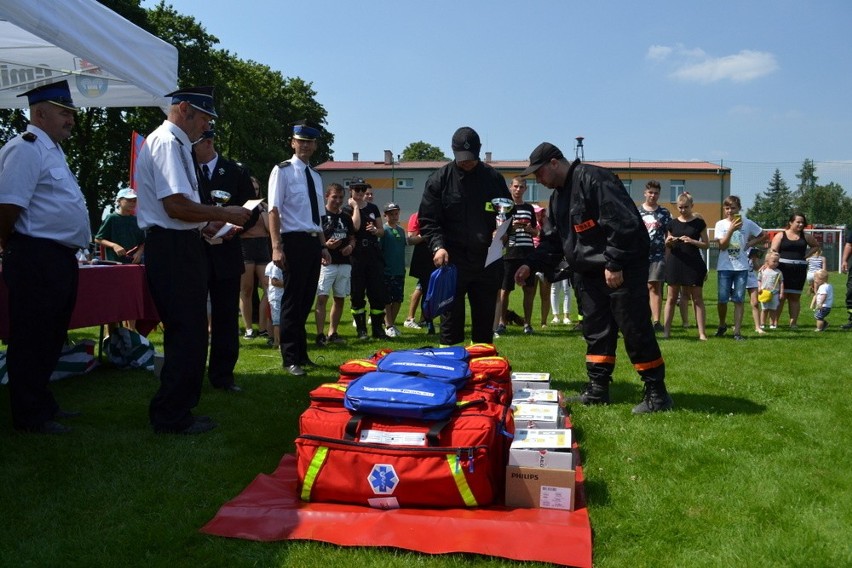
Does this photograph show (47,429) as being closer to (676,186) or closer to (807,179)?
(676,186)

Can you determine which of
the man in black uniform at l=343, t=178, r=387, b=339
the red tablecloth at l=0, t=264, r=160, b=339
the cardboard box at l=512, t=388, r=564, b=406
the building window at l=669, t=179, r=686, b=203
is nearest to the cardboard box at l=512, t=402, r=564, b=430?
the cardboard box at l=512, t=388, r=564, b=406

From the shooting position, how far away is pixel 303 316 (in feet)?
21.8

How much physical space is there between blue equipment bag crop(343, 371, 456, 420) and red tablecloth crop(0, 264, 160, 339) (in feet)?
9.54

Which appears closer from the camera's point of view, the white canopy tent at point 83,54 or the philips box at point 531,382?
the white canopy tent at point 83,54

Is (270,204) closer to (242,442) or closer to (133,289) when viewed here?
(133,289)

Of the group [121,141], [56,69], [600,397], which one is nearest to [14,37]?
[56,69]

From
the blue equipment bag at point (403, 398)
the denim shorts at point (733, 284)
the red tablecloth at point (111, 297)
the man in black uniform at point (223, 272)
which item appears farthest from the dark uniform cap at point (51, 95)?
the denim shorts at point (733, 284)

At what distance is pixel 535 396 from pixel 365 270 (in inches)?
217

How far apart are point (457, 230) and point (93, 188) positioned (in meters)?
32.8

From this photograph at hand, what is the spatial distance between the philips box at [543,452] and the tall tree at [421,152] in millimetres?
81337

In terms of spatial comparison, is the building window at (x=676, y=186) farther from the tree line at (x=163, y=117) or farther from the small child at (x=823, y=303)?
the small child at (x=823, y=303)

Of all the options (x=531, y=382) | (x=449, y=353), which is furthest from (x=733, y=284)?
(x=449, y=353)

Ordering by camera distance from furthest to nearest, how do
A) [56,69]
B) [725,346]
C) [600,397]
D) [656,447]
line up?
[725,346], [56,69], [600,397], [656,447]

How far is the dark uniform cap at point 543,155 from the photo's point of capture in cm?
526
